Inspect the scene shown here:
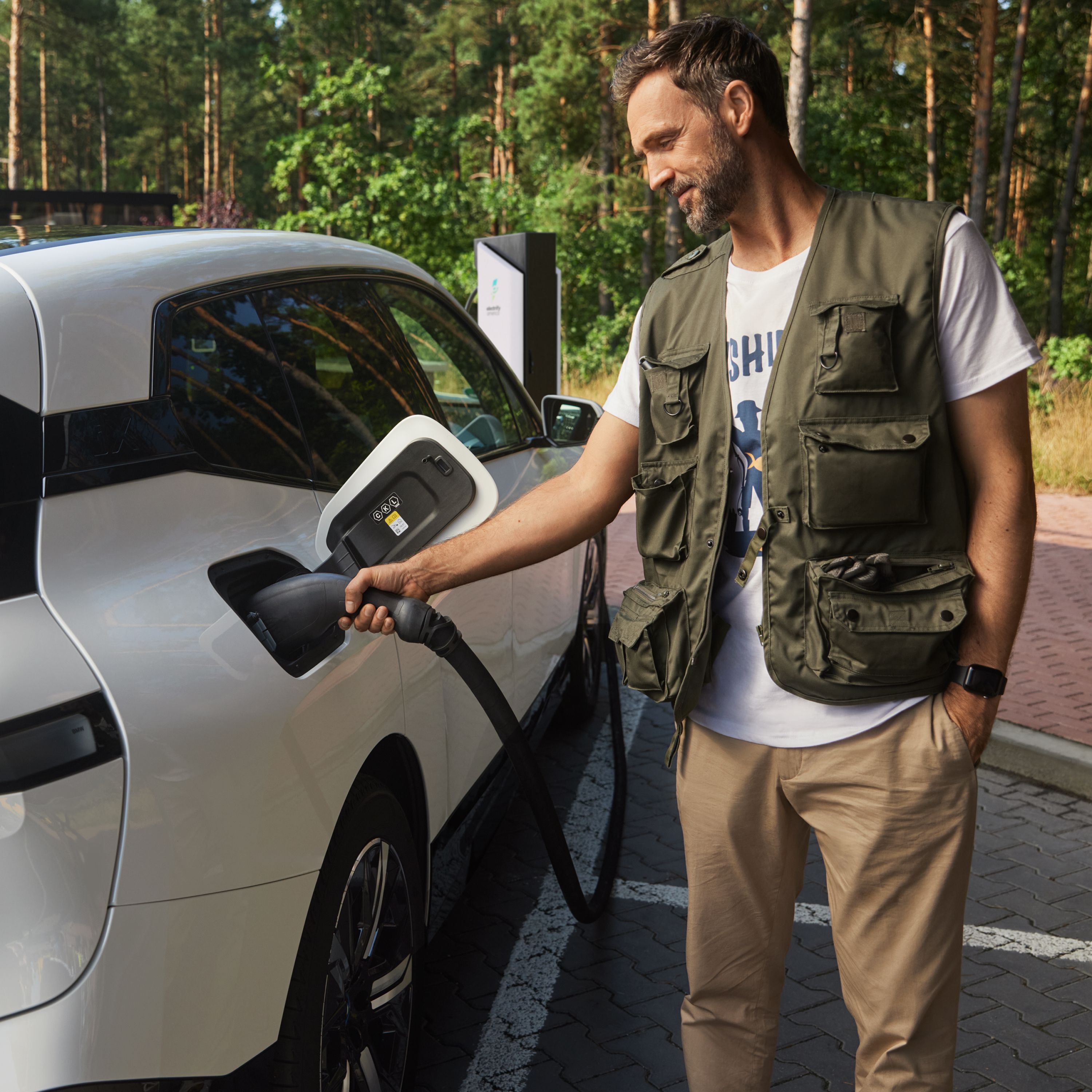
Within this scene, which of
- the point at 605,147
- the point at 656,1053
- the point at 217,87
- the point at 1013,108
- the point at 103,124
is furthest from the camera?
the point at 103,124

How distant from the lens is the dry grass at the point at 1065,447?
39.9ft

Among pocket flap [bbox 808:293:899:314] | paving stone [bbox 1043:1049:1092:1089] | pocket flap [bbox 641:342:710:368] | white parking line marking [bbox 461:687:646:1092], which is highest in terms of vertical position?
pocket flap [bbox 808:293:899:314]

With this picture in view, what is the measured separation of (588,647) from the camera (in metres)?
5.49

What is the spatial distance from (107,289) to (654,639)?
3.74ft

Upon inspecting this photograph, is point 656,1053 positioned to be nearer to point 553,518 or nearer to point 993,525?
point 553,518

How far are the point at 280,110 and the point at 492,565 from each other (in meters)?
49.9

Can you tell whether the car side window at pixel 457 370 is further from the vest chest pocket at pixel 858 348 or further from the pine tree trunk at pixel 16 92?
the pine tree trunk at pixel 16 92

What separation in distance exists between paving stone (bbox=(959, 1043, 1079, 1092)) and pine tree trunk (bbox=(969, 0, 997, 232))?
23078 mm

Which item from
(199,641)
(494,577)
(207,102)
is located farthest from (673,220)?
(207,102)

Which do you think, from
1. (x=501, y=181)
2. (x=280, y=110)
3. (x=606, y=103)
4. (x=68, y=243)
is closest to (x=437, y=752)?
(x=68, y=243)

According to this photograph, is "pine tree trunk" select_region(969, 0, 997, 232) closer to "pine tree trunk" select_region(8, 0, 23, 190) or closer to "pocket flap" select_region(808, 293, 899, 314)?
"pocket flap" select_region(808, 293, 899, 314)

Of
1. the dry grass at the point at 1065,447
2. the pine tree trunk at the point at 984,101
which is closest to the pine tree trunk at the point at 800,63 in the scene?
the dry grass at the point at 1065,447

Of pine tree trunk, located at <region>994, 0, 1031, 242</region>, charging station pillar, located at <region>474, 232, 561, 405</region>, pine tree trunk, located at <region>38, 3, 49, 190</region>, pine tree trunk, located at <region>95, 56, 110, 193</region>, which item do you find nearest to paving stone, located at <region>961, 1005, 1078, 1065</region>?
charging station pillar, located at <region>474, 232, 561, 405</region>

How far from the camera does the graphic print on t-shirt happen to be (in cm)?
203
